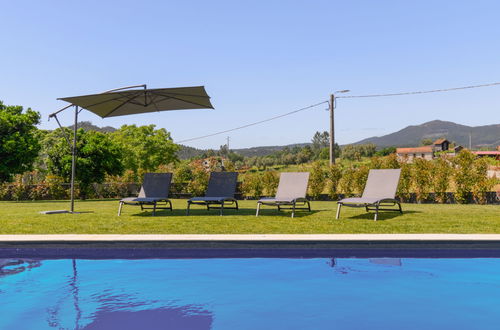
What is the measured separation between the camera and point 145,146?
78.3 metres

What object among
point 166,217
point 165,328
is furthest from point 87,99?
point 165,328

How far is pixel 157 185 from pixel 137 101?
196 cm

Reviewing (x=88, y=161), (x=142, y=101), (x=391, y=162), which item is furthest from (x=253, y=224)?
(x=88, y=161)

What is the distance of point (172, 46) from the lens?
53.5ft

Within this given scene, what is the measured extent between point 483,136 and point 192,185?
20310 cm

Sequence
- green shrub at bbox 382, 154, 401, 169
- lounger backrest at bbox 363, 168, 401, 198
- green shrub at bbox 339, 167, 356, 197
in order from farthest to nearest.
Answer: green shrub at bbox 339, 167, 356, 197, green shrub at bbox 382, 154, 401, 169, lounger backrest at bbox 363, 168, 401, 198

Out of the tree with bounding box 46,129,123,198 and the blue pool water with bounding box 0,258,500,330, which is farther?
the tree with bounding box 46,129,123,198

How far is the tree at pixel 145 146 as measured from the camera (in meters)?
77.0

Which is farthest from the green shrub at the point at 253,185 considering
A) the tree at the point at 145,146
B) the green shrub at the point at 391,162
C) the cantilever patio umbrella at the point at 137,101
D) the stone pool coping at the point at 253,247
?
the tree at the point at 145,146

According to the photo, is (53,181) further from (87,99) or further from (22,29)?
(87,99)

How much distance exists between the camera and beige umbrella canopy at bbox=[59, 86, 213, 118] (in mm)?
8484

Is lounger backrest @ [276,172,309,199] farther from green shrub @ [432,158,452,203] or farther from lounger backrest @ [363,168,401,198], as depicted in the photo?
green shrub @ [432,158,452,203]

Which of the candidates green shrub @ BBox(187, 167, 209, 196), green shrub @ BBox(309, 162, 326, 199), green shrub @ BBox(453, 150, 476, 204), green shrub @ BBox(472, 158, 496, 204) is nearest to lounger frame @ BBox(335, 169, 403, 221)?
green shrub @ BBox(453, 150, 476, 204)

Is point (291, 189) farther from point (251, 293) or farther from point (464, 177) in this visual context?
point (464, 177)
